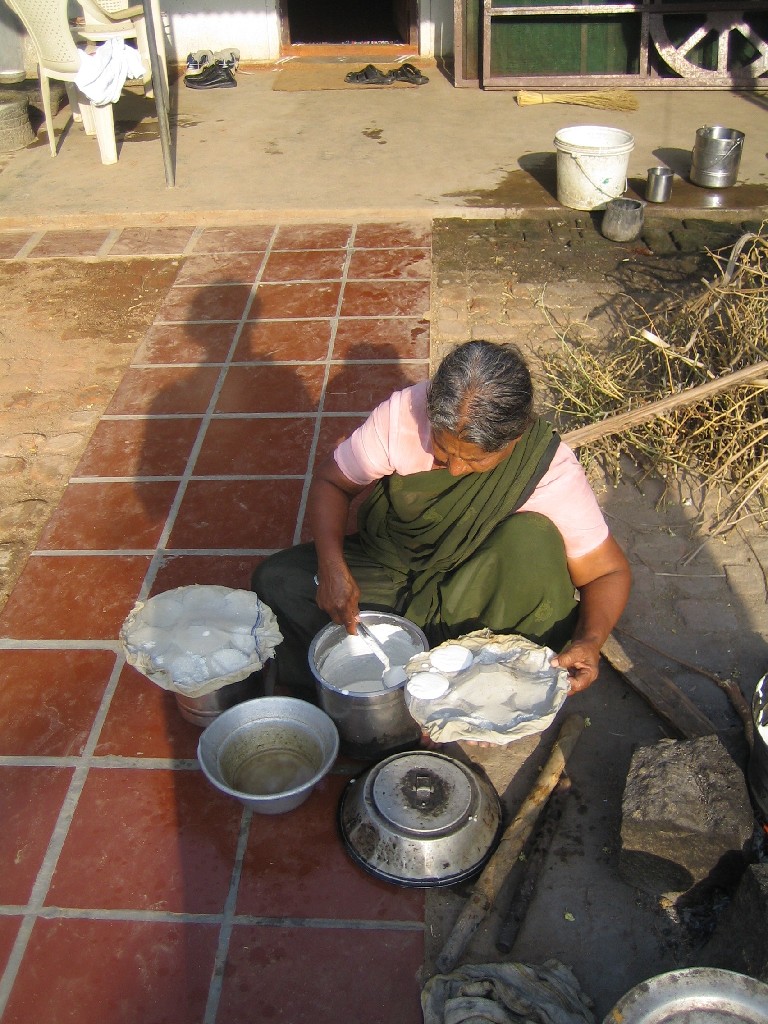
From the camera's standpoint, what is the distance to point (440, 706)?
224 centimetres

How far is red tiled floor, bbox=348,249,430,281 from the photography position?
5121 mm

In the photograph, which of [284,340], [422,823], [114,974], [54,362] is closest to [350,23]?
[284,340]

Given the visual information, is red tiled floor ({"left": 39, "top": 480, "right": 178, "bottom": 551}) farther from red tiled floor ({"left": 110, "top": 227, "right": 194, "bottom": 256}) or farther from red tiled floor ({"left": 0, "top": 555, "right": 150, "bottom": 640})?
red tiled floor ({"left": 110, "top": 227, "right": 194, "bottom": 256})

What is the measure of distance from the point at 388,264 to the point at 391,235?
0.43 meters

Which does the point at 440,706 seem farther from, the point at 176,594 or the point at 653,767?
the point at 176,594

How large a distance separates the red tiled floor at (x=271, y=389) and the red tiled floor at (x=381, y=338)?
0.82 feet

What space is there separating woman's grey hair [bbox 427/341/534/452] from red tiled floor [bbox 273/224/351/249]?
139 inches

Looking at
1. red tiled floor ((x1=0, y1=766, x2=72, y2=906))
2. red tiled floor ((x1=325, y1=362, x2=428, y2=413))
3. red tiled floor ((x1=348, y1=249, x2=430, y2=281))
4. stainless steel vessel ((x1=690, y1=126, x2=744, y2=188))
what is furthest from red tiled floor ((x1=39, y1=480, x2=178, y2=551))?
stainless steel vessel ((x1=690, y1=126, x2=744, y2=188))

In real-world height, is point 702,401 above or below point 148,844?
above

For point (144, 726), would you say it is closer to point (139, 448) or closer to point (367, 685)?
point (367, 685)

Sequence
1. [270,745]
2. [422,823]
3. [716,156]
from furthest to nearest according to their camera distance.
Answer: [716,156] < [270,745] < [422,823]

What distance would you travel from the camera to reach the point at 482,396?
2109 mm

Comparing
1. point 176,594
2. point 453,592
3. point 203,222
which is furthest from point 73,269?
point 453,592

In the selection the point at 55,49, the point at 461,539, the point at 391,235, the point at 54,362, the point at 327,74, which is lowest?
the point at 54,362
